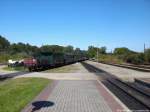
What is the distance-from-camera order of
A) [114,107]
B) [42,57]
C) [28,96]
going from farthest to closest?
[42,57] < [28,96] < [114,107]

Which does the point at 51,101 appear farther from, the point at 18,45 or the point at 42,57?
the point at 18,45

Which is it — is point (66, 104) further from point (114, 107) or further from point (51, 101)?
point (114, 107)

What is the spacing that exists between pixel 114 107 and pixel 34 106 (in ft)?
10.1

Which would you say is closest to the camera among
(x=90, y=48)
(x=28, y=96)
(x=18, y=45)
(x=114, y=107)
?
(x=114, y=107)

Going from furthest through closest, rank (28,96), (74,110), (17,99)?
(28,96) < (17,99) < (74,110)

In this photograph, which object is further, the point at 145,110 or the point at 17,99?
the point at 17,99

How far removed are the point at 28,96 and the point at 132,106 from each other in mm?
4872

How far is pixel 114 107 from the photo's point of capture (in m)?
11.4

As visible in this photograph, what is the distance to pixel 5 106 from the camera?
36.3 feet

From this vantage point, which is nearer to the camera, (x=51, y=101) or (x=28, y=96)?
(x=51, y=101)

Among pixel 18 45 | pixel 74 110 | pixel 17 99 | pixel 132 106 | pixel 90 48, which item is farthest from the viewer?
pixel 90 48

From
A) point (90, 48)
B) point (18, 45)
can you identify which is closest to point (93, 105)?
point (18, 45)

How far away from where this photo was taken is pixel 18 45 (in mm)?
169375

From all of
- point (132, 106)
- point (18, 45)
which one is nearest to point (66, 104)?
point (132, 106)
